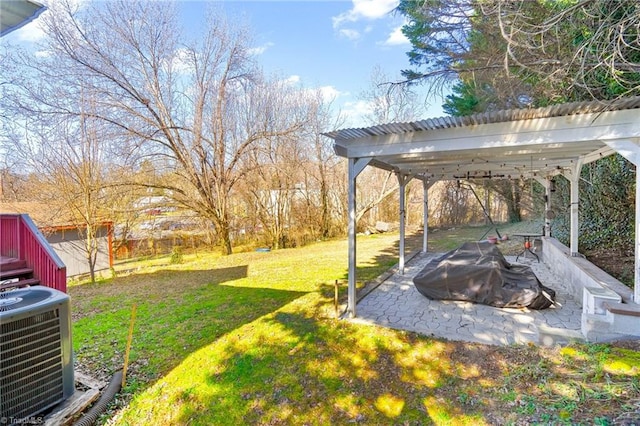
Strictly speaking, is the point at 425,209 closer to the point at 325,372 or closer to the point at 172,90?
the point at 325,372

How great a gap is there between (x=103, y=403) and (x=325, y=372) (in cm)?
189

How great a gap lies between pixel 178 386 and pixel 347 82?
1224 cm

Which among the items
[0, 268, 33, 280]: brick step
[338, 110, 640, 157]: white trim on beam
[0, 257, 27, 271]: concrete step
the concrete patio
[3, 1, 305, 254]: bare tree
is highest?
[3, 1, 305, 254]: bare tree

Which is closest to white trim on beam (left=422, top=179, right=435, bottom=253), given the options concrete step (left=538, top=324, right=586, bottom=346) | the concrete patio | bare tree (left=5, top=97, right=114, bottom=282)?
the concrete patio

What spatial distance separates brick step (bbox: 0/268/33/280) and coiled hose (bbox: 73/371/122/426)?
1.50m

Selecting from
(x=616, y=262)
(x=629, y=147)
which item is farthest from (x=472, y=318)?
(x=616, y=262)

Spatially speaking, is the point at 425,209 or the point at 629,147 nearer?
the point at 629,147

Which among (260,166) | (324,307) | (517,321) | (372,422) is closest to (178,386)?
(372,422)

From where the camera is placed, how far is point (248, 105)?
1165 cm

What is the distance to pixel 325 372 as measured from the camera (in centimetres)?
310

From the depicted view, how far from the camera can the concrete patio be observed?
3.63 m

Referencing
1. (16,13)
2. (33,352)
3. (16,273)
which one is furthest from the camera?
(16,273)

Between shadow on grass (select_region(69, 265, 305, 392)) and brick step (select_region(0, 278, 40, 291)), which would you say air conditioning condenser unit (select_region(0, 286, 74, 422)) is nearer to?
shadow on grass (select_region(69, 265, 305, 392))

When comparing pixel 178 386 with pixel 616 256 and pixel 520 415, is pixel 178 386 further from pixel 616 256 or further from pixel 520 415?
pixel 616 256
